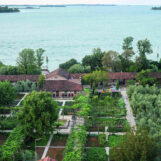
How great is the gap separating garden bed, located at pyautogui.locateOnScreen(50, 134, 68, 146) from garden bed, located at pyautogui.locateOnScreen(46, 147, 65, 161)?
107 centimetres

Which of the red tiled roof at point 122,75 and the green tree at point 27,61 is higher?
the green tree at point 27,61

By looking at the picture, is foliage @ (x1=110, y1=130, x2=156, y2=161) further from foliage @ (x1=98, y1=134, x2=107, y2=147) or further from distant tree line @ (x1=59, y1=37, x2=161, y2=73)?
distant tree line @ (x1=59, y1=37, x2=161, y2=73)

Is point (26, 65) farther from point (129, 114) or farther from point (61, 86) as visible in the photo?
point (129, 114)

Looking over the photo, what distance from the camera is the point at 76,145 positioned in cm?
2806

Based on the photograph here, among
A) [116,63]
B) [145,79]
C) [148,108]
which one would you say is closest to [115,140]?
[148,108]

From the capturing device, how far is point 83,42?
340 ft

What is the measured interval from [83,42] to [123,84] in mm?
53558

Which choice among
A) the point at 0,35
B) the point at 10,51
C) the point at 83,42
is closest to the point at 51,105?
the point at 10,51

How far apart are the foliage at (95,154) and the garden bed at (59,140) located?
349 centimetres

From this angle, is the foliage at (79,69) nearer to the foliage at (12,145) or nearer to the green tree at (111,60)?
the green tree at (111,60)

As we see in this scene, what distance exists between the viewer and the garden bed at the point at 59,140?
31.1m

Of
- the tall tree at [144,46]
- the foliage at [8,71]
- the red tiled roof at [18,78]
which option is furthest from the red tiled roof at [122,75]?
the foliage at [8,71]

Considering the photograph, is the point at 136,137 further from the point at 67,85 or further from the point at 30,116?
the point at 67,85

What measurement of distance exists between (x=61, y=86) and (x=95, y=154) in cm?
2030
